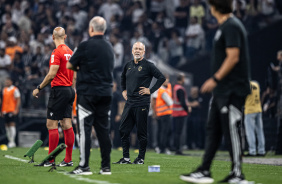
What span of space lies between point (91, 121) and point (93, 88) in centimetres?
46

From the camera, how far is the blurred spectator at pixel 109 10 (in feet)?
80.7

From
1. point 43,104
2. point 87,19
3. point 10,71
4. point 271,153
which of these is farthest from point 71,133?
point 87,19

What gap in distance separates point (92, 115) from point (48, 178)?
3.40 feet

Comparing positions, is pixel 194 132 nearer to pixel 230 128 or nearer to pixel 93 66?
pixel 93 66

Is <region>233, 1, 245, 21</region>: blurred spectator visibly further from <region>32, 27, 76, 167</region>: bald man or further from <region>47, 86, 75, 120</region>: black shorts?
<region>47, 86, 75, 120</region>: black shorts

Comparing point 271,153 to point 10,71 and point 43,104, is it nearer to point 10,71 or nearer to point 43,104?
point 43,104

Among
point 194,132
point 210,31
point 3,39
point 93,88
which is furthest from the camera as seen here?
point 3,39

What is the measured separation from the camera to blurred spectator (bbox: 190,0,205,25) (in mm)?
22469

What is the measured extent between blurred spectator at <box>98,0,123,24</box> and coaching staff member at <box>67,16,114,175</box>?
56.7 ft

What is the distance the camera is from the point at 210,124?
6.48 meters

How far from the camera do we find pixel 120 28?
79.7ft

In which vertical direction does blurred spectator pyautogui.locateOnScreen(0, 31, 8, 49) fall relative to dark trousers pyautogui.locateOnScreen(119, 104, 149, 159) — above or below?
above

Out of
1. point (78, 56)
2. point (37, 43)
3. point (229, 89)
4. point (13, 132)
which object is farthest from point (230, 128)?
point (37, 43)

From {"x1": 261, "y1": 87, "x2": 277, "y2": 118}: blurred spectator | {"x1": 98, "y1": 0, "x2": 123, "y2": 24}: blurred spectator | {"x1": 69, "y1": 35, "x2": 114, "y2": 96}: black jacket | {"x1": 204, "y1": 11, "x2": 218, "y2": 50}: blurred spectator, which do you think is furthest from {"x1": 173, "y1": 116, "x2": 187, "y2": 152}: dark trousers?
{"x1": 69, "y1": 35, "x2": 114, "y2": 96}: black jacket
